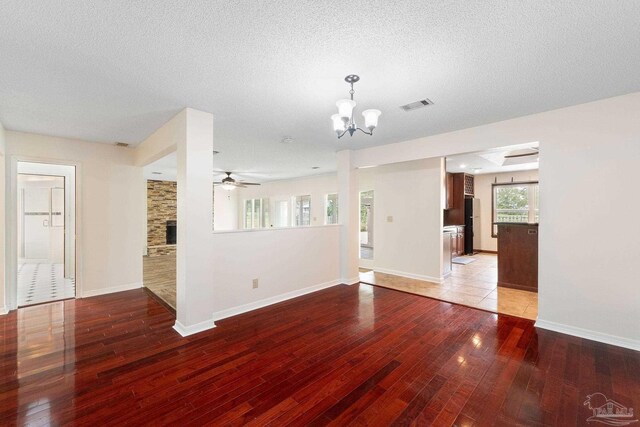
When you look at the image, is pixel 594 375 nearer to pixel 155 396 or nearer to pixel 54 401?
pixel 155 396

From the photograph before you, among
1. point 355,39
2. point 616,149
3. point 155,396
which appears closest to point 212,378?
point 155,396

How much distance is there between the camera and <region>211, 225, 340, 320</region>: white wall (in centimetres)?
346

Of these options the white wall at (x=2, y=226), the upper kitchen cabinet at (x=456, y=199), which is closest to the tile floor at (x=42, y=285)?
the white wall at (x=2, y=226)

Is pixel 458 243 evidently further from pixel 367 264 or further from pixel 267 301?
pixel 267 301

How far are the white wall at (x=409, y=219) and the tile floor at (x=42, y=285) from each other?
579 cm

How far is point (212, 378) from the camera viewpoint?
7.23 ft

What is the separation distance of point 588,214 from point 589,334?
4.25 feet

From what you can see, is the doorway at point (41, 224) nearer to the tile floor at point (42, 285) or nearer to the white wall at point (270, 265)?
the tile floor at point (42, 285)

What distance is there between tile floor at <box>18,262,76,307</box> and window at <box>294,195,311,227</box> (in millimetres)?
6164

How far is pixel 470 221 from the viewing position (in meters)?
8.36

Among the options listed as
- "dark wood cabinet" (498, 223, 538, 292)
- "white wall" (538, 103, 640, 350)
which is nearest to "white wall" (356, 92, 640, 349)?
"white wall" (538, 103, 640, 350)

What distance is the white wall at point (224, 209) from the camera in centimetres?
1134

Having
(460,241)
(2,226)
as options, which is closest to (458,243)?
(460,241)
